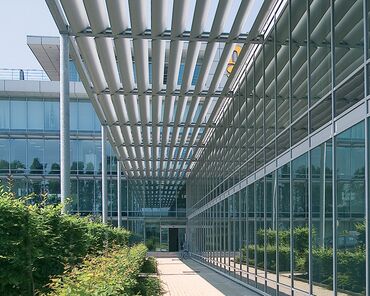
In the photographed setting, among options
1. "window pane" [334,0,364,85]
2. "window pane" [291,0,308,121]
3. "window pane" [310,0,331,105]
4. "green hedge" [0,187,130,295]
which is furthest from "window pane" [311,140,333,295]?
"green hedge" [0,187,130,295]

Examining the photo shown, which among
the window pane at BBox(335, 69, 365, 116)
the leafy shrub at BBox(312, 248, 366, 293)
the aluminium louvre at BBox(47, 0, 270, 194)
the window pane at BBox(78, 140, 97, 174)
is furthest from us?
the window pane at BBox(78, 140, 97, 174)

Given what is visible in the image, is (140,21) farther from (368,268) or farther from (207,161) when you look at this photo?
(207,161)

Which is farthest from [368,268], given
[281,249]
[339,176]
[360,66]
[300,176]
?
[281,249]

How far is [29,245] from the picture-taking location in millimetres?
7922

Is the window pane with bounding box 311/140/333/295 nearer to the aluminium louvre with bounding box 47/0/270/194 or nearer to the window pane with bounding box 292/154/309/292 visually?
the window pane with bounding box 292/154/309/292

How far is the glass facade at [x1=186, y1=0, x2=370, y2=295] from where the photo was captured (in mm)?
8203

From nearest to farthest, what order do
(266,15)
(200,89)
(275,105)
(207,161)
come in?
(266,15), (275,105), (200,89), (207,161)

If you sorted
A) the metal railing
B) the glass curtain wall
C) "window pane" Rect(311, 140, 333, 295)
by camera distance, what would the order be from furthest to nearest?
the metal railing, "window pane" Rect(311, 140, 333, 295), the glass curtain wall

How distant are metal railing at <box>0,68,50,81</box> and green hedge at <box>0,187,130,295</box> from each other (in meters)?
33.3

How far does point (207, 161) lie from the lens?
28750 millimetres

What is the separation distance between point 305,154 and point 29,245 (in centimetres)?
531

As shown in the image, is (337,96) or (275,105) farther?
(275,105)

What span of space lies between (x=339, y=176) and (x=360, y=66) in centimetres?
174

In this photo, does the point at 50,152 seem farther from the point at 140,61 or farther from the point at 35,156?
the point at 140,61
